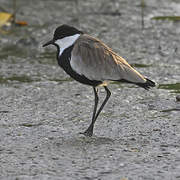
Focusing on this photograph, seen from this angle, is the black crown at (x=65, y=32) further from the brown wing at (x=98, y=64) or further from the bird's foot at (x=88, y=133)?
the bird's foot at (x=88, y=133)

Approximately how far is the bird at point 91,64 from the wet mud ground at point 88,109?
→ 1.73 ft

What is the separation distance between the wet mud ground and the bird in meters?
0.53

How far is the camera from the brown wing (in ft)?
20.2

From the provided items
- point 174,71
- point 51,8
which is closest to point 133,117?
point 174,71

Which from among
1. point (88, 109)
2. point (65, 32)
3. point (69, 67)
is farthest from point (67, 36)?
point (88, 109)

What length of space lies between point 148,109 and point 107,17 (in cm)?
576

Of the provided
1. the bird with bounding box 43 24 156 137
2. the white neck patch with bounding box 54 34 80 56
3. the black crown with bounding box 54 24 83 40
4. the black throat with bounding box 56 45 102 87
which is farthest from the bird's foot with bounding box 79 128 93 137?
the black crown with bounding box 54 24 83 40

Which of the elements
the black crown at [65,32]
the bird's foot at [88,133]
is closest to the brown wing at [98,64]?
the black crown at [65,32]

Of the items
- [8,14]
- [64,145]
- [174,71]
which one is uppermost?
[8,14]

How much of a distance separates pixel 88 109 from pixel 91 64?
4.43 ft

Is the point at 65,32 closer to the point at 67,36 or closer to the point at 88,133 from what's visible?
the point at 67,36

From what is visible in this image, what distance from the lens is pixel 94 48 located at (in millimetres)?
6289

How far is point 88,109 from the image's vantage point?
7473 millimetres

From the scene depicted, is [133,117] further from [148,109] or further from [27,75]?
[27,75]
